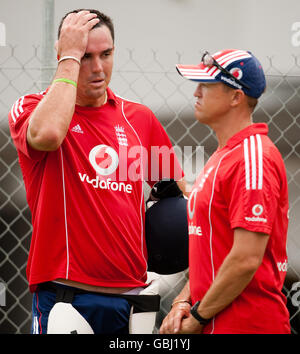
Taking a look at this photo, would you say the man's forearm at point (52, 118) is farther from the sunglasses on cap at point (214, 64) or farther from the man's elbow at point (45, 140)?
the sunglasses on cap at point (214, 64)

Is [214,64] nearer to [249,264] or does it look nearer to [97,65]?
[97,65]

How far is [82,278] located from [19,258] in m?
1.15

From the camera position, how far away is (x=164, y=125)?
3.26 meters

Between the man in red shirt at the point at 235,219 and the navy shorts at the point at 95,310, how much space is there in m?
0.24

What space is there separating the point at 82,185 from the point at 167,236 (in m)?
0.42

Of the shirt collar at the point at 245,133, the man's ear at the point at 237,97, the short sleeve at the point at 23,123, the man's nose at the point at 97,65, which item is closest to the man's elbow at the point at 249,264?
the shirt collar at the point at 245,133

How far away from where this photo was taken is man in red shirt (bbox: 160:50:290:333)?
188cm

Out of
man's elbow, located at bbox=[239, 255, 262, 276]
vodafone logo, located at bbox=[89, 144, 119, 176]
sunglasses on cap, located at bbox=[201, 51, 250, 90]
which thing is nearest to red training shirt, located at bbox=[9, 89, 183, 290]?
vodafone logo, located at bbox=[89, 144, 119, 176]

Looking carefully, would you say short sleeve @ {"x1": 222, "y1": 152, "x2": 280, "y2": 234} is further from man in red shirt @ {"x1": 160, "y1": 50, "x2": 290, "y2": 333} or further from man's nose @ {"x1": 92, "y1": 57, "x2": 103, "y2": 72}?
man's nose @ {"x1": 92, "y1": 57, "x2": 103, "y2": 72}

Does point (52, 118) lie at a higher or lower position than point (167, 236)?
higher

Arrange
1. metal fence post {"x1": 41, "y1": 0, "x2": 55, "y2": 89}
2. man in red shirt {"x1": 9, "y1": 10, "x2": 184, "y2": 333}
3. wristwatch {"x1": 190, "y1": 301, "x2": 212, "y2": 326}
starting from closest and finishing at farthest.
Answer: wristwatch {"x1": 190, "y1": 301, "x2": 212, "y2": 326} < man in red shirt {"x1": 9, "y1": 10, "x2": 184, "y2": 333} < metal fence post {"x1": 41, "y1": 0, "x2": 55, "y2": 89}

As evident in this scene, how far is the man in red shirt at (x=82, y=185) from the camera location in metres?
2.20

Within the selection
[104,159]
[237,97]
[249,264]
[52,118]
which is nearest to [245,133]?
[237,97]

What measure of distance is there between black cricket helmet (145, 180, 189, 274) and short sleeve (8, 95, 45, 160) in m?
0.55
